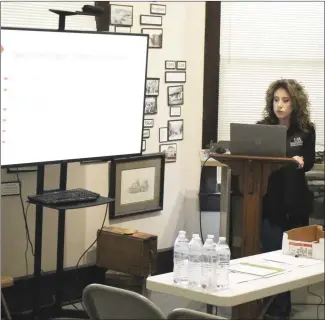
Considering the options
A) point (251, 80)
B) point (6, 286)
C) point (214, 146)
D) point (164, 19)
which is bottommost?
point (6, 286)

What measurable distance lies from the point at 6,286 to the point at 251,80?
6.93ft

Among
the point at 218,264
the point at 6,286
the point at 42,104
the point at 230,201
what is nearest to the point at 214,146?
the point at 230,201

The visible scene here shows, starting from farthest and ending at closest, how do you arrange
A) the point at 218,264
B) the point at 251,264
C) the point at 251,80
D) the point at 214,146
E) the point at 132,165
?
the point at 251,80
the point at 132,165
the point at 214,146
the point at 251,264
the point at 218,264

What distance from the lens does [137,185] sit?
15.0 ft

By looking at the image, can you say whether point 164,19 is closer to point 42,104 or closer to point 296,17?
point 296,17

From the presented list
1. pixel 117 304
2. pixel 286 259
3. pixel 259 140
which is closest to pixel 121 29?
pixel 259 140

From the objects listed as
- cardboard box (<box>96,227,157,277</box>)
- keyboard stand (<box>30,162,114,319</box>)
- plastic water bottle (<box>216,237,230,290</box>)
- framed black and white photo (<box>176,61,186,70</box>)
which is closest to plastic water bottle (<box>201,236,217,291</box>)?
plastic water bottle (<box>216,237,230,290</box>)

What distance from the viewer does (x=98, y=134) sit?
374 cm

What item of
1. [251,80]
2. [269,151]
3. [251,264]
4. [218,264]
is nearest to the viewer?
[218,264]

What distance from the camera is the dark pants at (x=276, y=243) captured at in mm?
3330

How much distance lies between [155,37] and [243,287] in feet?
7.90

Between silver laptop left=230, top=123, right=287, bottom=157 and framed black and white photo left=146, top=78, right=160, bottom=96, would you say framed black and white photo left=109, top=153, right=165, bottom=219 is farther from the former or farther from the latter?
silver laptop left=230, top=123, right=287, bottom=157

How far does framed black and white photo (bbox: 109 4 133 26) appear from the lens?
4.33m

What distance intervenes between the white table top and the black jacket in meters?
0.62
